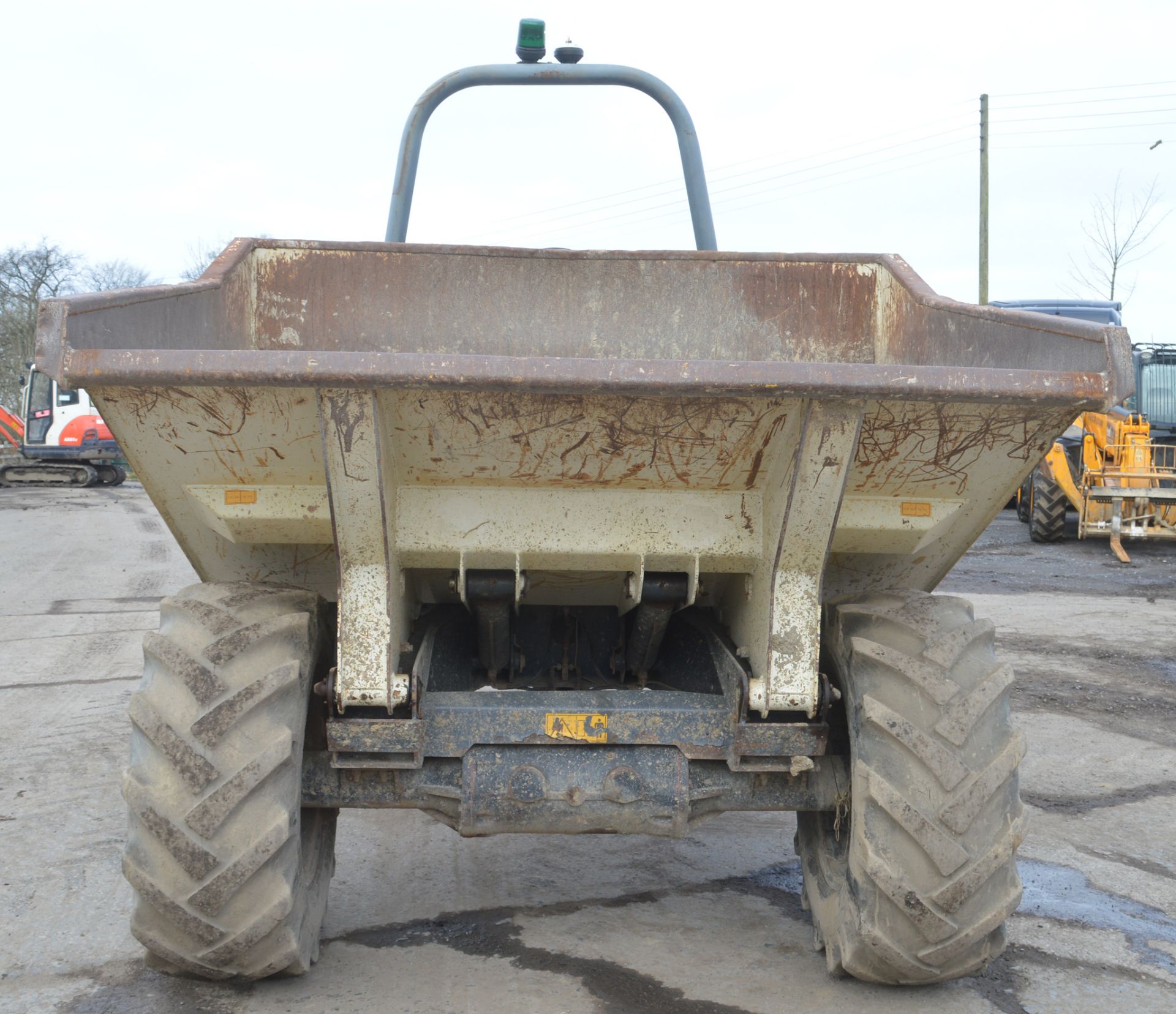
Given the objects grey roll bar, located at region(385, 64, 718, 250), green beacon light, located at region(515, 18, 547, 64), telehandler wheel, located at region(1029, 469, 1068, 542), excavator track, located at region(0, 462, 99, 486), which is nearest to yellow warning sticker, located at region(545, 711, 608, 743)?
grey roll bar, located at region(385, 64, 718, 250)

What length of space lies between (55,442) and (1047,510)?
20.7m

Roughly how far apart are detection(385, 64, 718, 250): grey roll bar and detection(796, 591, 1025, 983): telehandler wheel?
2324 millimetres

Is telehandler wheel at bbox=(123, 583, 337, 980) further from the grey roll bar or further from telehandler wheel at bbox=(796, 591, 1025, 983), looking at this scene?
the grey roll bar

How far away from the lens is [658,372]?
2385 millimetres

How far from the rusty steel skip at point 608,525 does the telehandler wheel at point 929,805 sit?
0.01m

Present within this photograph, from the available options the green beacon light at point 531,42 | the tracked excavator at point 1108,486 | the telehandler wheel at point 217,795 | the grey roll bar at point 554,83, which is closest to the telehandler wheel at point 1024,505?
the tracked excavator at point 1108,486

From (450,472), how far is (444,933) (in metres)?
1.38

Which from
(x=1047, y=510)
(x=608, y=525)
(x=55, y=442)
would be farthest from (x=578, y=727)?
(x=55, y=442)

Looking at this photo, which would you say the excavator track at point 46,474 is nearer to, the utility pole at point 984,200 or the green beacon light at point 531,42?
the utility pole at point 984,200

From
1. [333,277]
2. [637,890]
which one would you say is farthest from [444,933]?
[333,277]

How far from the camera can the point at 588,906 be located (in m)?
3.54

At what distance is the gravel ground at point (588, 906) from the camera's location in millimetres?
2904

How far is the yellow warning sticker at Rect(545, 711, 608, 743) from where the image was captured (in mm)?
2889

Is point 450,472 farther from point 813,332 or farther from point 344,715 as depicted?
point 813,332
